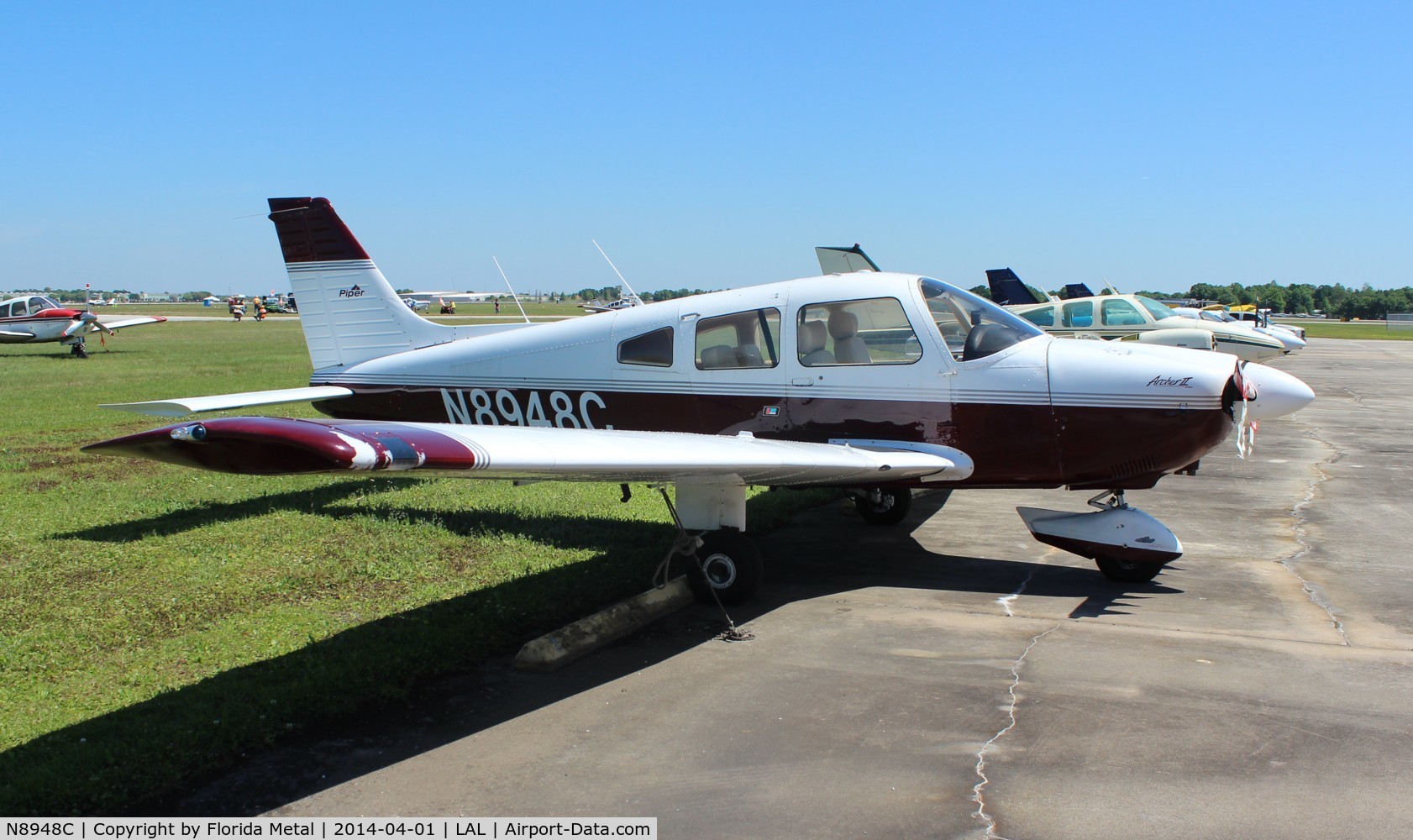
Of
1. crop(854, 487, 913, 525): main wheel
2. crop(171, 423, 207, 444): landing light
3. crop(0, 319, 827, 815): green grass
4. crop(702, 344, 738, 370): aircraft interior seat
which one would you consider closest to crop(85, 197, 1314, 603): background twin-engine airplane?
crop(702, 344, 738, 370): aircraft interior seat

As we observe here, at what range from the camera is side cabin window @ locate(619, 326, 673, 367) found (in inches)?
300

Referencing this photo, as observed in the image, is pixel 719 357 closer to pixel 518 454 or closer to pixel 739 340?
pixel 739 340

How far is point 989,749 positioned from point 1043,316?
19336 mm

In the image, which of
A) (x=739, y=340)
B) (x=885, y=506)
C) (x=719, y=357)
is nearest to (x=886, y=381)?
(x=739, y=340)

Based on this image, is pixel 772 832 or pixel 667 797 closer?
pixel 772 832

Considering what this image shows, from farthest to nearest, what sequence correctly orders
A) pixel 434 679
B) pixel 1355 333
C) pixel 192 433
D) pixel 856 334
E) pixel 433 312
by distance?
pixel 433 312
pixel 1355 333
pixel 856 334
pixel 434 679
pixel 192 433

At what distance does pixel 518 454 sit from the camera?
14.4 feet

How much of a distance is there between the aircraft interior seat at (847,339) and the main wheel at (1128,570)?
7.42 ft

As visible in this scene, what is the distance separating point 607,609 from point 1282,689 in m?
3.73

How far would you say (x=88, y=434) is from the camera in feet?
45.9

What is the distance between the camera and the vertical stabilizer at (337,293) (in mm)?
9453

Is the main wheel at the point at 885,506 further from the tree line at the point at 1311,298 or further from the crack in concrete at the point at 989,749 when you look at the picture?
Answer: the tree line at the point at 1311,298

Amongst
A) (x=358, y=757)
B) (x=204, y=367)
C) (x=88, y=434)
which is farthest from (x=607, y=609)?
(x=204, y=367)

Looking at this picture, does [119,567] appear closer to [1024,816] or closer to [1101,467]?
[1024,816]
